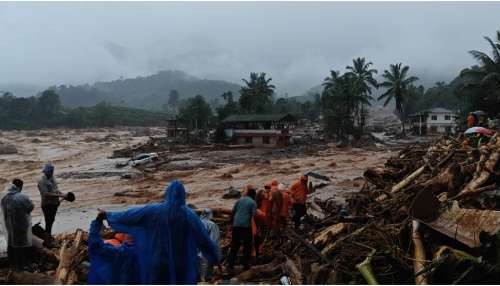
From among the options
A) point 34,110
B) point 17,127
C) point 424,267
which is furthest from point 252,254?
point 34,110

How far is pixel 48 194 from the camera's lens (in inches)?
320

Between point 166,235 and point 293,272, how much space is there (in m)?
2.46

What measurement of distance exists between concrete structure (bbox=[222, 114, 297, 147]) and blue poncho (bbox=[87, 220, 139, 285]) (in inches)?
1602

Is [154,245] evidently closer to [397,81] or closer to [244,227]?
[244,227]

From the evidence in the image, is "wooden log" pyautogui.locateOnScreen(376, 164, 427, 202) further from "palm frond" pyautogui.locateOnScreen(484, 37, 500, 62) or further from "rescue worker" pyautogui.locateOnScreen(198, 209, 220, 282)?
"palm frond" pyautogui.locateOnScreen(484, 37, 500, 62)

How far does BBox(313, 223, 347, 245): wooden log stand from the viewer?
23.1ft

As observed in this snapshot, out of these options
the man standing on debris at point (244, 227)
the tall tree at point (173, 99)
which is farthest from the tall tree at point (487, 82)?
the tall tree at point (173, 99)

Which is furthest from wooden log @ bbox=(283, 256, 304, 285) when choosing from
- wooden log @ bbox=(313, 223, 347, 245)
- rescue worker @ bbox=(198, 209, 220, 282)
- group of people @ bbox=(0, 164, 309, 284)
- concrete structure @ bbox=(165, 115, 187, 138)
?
concrete structure @ bbox=(165, 115, 187, 138)

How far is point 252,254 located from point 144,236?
357 centimetres

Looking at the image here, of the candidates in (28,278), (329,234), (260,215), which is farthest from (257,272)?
(28,278)

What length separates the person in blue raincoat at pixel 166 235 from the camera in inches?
158

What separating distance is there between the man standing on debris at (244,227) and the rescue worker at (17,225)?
9.40ft

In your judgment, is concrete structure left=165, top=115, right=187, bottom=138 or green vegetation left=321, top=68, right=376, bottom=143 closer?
green vegetation left=321, top=68, right=376, bottom=143

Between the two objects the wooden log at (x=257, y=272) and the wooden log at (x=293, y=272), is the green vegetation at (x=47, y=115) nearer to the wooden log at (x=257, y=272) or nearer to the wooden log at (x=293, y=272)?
the wooden log at (x=257, y=272)
